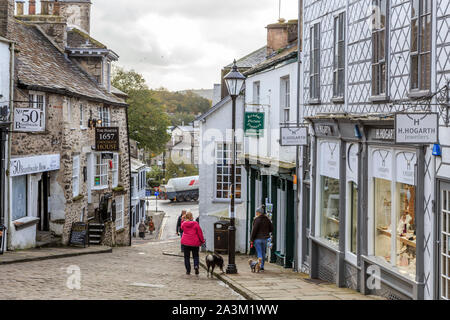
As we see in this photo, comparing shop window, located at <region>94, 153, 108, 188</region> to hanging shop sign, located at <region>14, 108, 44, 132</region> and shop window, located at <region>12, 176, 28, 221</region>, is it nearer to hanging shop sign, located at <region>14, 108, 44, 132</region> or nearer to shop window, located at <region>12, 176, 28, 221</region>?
shop window, located at <region>12, 176, 28, 221</region>

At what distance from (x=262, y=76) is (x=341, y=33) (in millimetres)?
8279

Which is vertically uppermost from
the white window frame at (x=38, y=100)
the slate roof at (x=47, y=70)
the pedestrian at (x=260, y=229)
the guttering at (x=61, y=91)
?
the slate roof at (x=47, y=70)

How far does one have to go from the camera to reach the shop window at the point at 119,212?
101ft

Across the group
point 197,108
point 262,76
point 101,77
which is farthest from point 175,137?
point 262,76

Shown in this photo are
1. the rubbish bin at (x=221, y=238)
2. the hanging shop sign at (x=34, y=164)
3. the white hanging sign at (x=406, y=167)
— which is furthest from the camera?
the rubbish bin at (x=221, y=238)

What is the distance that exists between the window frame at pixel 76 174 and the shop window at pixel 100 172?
2.68 meters

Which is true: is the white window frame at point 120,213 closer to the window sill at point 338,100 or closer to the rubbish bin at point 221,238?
the rubbish bin at point 221,238

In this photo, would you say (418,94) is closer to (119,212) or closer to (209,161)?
(209,161)

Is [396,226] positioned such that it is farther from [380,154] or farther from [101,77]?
[101,77]

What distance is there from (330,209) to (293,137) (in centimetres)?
211

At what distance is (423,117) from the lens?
28.1ft

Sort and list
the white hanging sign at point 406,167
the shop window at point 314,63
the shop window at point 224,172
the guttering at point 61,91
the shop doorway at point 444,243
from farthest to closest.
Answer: the shop window at point 224,172 < the guttering at point 61,91 < the shop window at point 314,63 < the white hanging sign at point 406,167 < the shop doorway at point 444,243

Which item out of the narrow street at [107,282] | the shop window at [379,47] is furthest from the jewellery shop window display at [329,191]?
the narrow street at [107,282]

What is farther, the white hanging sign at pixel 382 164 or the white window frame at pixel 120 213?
the white window frame at pixel 120 213
